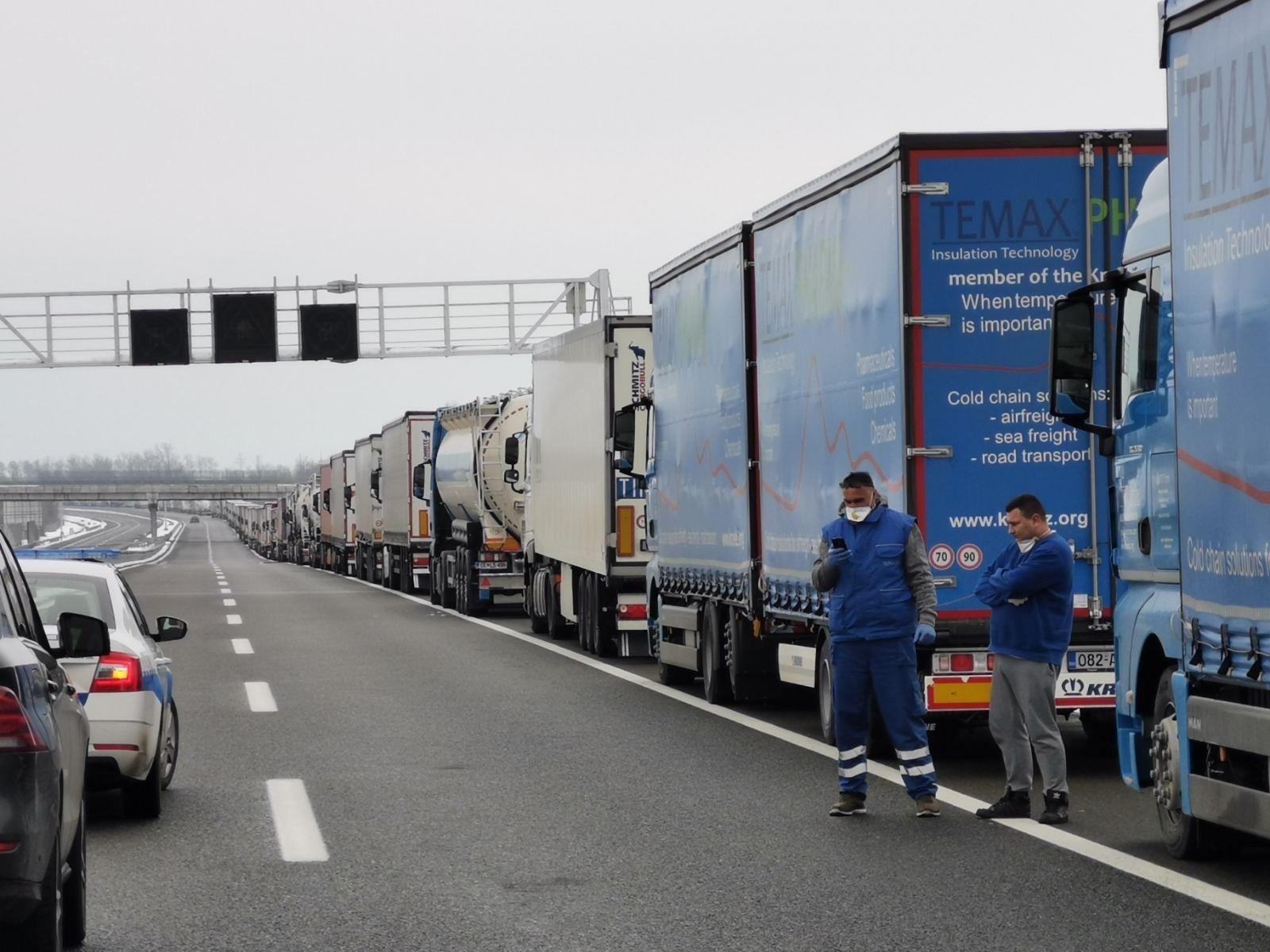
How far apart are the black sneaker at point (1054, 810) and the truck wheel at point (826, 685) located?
322 cm

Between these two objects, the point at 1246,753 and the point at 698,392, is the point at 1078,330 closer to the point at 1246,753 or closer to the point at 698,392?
the point at 1246,753

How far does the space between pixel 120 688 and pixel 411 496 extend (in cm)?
3153

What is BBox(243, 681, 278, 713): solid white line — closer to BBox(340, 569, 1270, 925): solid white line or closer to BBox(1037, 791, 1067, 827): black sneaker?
BBox(340, 569, 1270, 925): solid white line

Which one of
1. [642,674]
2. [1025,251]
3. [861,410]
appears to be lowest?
[642,674]

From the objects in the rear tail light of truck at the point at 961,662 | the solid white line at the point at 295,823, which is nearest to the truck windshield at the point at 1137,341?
the rear tail light of truck at the point at 961,662

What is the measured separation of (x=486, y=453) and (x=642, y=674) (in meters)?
11.6

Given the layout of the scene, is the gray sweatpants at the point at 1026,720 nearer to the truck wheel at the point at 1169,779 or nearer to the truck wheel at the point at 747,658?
the truck wheel at the point at 1169,779

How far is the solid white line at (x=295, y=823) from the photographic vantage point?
938 cm

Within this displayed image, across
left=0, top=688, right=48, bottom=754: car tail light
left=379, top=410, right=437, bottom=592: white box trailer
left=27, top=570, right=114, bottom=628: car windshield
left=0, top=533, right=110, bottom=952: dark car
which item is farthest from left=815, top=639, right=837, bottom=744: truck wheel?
left=379, top=410, right=437, bottom=592: white box trailer

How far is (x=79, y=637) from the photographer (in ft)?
23.4

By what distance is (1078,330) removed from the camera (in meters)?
9.30

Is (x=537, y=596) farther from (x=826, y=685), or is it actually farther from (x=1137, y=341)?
(x=1137, y=341)

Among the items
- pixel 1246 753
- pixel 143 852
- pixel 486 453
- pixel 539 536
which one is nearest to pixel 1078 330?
pixel 1246 753

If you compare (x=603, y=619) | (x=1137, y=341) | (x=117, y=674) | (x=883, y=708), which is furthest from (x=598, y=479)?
(x=1137, y=341)
